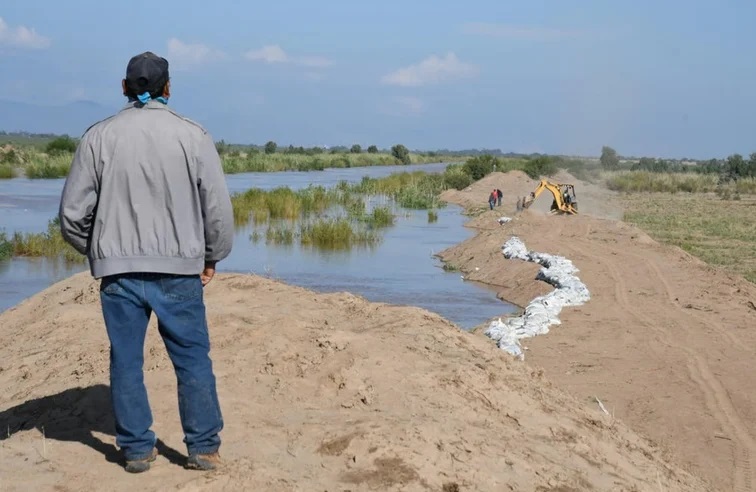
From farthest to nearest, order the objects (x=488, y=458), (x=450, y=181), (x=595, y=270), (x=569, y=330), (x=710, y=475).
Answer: (x=450, y=181)
(x=595, y=270)
(x=569, y=330)
(x=710, y=475)
(x=488, y=458)

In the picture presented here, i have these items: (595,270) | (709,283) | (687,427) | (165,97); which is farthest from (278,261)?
(165,97)

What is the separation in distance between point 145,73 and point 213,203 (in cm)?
68

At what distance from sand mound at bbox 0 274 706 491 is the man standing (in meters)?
0.30

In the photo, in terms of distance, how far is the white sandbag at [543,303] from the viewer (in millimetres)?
11008

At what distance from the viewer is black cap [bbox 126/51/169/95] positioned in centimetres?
432

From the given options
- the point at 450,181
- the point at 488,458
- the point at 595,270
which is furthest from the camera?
the point at 450,181

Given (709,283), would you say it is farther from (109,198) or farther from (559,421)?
(109,198)

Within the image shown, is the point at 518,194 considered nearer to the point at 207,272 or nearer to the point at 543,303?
the point at 543,303

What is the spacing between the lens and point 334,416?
5.40 meters

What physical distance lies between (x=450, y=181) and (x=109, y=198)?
49284mm

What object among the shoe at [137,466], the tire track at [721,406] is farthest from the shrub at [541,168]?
the shoe at [137,466]

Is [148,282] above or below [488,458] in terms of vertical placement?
above

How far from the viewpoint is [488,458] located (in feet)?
16.1

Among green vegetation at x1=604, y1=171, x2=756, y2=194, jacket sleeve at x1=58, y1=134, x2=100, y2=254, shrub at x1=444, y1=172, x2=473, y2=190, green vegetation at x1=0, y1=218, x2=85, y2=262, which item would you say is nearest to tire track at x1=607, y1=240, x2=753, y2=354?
jacket sleeve at x1=58, y1=134, x2=100, y2=254
